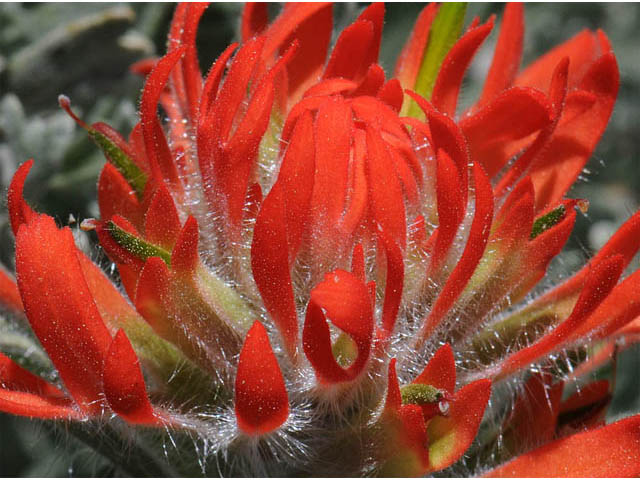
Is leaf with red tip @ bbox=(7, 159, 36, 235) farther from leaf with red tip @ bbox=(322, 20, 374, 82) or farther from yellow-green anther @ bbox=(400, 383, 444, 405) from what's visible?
yellow-green anther @ bbox=(400, 383, 444, 405)

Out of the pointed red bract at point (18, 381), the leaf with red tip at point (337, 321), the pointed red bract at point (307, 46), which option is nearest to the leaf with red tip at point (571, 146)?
the pointed red bract at point (307, 46)

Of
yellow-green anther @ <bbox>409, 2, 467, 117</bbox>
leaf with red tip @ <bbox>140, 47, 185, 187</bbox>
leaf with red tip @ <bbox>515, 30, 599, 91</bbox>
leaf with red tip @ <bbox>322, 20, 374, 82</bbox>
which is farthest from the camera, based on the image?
leaf with red tip @ <bbox>515, 30, 599, 91</bbox>

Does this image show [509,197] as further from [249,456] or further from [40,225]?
[40,225]

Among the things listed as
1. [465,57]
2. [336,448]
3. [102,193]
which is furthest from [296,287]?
[465,57]

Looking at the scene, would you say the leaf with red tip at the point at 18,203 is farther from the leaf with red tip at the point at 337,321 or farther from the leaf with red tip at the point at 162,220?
the leaf with red tip at the point at 337,321

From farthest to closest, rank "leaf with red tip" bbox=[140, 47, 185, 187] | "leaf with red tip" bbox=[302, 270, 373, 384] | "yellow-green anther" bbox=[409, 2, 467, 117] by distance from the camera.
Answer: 1. "yellow-green anther" bbox=[409, 2, 467, 117]
2. "leaf with red tip" bbox=[140, 47, 185, 187]
3. "leaf with red tip" bbox=[302, 270, 373, 384]

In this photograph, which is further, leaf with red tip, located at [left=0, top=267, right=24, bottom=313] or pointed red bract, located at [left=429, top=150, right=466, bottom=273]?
leaf with red tip, located at [left=0, top=267, right=24, bottom=313]

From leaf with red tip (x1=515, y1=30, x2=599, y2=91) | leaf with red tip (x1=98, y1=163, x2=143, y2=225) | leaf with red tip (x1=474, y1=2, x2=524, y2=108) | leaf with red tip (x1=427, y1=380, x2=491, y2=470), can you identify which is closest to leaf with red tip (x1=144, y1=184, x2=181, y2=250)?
leaf with red tip (x1=98, y1=163, x2=143, y2=225)
